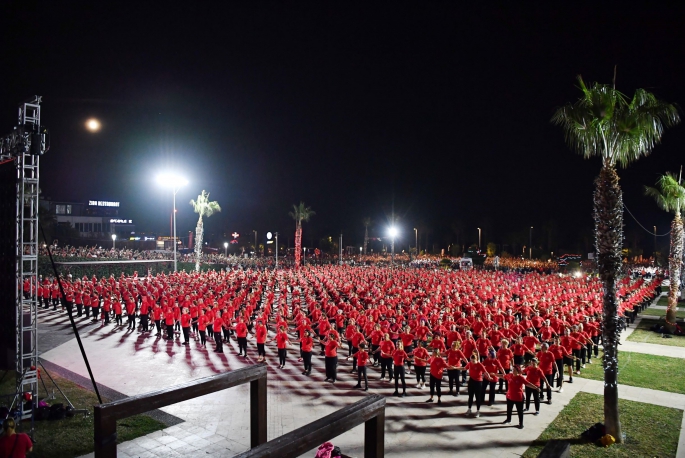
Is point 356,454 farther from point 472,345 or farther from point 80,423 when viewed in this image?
point 80,423

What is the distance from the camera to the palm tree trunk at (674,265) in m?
21.4

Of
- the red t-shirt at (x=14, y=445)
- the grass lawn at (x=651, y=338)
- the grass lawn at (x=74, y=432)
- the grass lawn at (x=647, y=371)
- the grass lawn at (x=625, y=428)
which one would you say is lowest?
the grass lawn at (x=651, y=338)

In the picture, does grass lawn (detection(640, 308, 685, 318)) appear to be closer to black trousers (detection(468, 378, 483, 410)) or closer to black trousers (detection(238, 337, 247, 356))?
black trousers (detection(468, 378, 483, 410))

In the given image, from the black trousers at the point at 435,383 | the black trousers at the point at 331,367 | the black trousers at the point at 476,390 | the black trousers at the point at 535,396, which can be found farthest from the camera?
the black trousers at the point at 331,367

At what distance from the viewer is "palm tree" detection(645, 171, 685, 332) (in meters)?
20.4

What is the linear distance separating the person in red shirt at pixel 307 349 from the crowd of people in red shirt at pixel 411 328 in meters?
0.04

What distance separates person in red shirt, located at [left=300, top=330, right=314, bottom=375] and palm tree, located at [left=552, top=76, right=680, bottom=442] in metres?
7.68

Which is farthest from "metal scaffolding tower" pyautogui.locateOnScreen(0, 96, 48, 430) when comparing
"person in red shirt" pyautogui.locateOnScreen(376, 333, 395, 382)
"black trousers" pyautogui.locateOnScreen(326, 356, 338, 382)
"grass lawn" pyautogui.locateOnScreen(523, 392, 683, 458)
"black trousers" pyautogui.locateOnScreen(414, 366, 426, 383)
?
"grass lawn" pyautogui.locateOnScreen(523, 392, 683, 458)

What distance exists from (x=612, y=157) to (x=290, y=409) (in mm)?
9326

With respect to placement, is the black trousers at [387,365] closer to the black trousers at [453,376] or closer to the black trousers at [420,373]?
the black trousers at [420,373]

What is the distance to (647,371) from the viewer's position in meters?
14.3

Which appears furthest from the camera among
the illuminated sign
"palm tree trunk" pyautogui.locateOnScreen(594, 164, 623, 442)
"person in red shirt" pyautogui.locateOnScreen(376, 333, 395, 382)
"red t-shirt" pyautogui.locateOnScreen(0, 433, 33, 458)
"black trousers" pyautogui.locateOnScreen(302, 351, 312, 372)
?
the illuminated sign

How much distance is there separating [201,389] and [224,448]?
5.82 metres

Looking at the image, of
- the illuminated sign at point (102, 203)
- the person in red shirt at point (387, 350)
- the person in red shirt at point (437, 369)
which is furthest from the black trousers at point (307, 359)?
the illuminated sign at point (102, 203)
